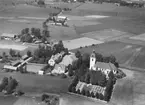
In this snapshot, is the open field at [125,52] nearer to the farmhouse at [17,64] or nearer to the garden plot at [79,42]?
the garden plot at [79,42]

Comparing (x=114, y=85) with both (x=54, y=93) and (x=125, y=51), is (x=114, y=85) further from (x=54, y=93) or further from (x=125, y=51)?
(x=125, y=51)

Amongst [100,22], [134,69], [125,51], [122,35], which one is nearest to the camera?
[134,69]

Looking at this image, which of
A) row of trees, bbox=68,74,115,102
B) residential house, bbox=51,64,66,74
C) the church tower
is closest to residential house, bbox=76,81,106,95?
row of trees, bbox=68,74,115,102

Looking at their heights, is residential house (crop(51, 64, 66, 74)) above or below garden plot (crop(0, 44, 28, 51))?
below

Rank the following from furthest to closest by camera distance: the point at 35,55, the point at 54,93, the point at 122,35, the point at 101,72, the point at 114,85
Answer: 1. the point at 122,35
2. the point at 35,55
3. the point at 101,72
4. the point at 114,85
5. the point at 54,93

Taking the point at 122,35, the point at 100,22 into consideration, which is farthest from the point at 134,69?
the point at 100,22

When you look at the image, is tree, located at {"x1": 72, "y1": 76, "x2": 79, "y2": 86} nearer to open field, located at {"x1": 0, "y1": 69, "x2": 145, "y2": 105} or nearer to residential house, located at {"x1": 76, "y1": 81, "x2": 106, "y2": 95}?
residential house, located at {"x1": 76, "y1": 81, "x2": 106, "y2": 95}

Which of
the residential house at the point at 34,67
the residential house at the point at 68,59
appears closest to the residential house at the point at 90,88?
the residential house at the point at 68,59
